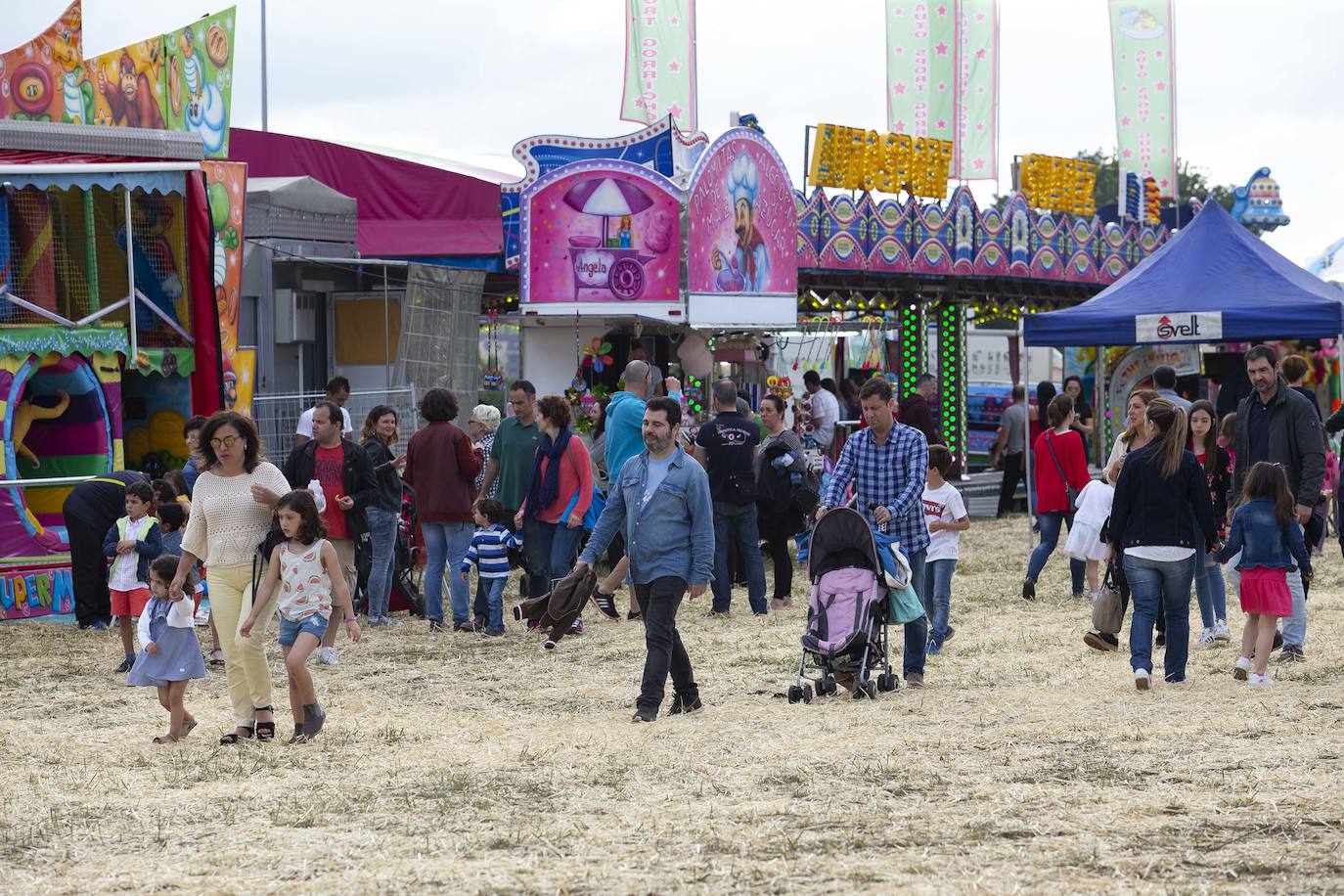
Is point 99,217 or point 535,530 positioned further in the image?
point 99,217

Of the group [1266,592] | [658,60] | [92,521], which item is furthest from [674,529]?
[658,60]

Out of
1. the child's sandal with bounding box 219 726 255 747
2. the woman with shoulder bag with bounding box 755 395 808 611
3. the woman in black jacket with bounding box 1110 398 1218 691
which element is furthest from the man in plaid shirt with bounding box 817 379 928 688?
the woman with shoulder bag with bounding box 755 395 808 611

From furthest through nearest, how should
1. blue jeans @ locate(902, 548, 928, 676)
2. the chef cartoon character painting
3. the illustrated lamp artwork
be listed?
1. the chef cartoon character painting
2. the illustrated lamp artwork
3. blue jeans @ locate(902, 548, 928, 676)

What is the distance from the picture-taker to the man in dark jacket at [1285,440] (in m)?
9.82

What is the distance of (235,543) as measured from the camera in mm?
8047

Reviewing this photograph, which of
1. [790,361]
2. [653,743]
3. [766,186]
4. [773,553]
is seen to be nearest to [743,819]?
[653,743]

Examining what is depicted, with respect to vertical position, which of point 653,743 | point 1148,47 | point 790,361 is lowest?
point 653,743

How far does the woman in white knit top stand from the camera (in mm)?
8016

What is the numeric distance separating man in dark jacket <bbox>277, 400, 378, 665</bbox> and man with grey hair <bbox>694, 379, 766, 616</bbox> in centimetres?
263

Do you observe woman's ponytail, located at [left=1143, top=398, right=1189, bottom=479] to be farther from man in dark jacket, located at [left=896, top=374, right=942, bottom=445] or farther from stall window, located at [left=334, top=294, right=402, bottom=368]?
man in dark jacket, located at [left=896, top=374, right=942, bottom=445]

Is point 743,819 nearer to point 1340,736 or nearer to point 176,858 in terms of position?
point 176,858

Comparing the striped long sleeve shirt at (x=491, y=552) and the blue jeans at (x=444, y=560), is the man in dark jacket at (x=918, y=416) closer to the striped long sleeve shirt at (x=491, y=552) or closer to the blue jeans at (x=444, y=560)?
the blue jeans at (x=444, y=560)

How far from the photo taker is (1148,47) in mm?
29984

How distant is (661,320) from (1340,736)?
1106 cm
